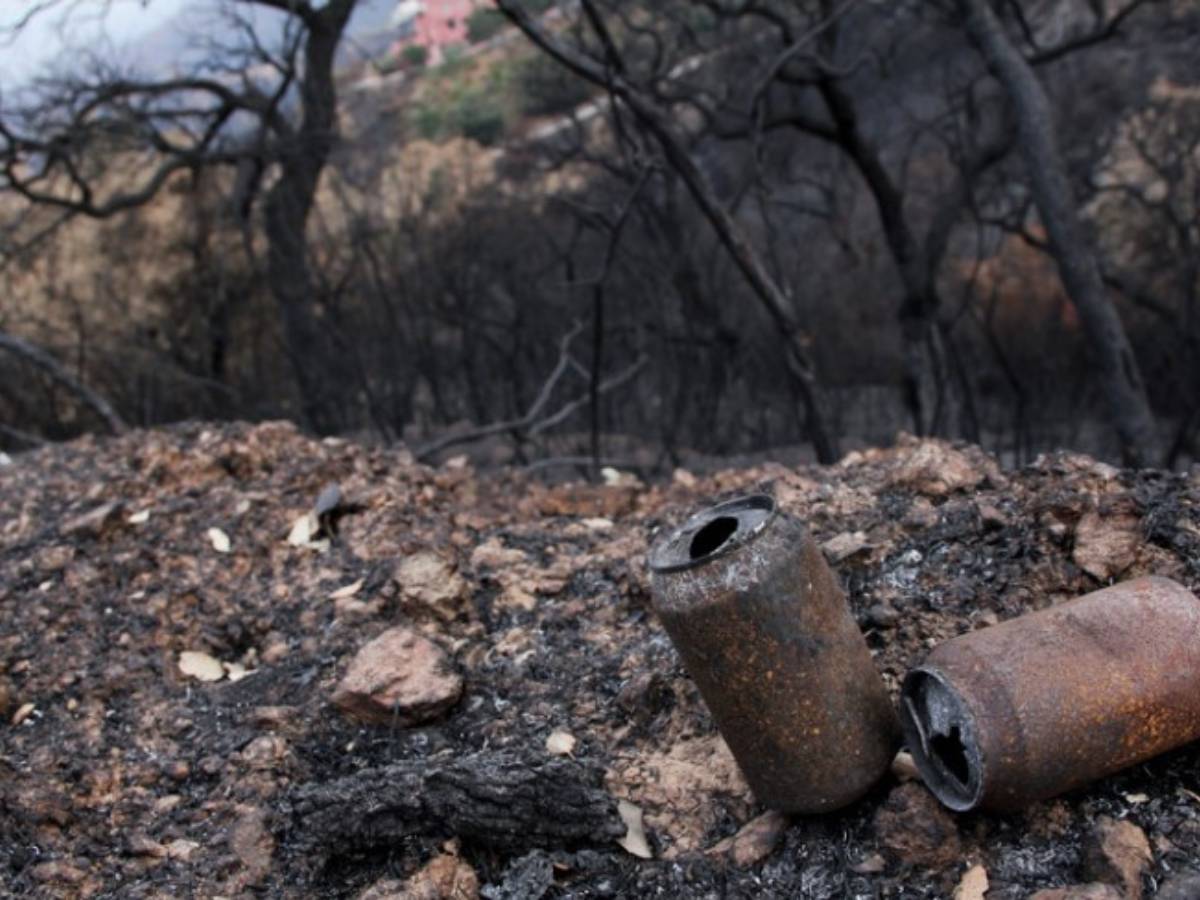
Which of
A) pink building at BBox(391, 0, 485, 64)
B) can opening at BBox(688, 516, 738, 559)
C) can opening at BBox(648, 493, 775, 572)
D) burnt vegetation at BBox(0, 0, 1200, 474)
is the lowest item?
burnt vegetation at BBox(0, 0, 1200, 474)

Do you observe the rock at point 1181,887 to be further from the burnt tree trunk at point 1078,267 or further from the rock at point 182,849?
the burnt tree trunk at point 1078,267

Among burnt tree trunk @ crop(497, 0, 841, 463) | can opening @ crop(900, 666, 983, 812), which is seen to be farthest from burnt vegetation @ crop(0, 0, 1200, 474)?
can opening @ crop(900, 666, 983, 812)

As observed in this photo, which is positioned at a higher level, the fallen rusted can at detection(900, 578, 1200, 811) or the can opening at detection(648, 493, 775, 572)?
the can opening at detection(648, 493, 775, 572)

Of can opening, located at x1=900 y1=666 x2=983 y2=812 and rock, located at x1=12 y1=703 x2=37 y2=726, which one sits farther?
rock, located at x1=12 y1=703 x2=37 y2=726

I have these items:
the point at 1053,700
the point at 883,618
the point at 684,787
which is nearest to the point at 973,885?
the point at 1053,700

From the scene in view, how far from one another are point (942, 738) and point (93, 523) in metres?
3.29

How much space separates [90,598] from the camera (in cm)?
402

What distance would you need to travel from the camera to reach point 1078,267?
250 inches

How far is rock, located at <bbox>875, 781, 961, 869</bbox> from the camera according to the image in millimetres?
2297

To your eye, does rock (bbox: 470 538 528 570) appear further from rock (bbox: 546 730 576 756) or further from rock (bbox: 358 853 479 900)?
rock (bbox: 358 853 479 900)

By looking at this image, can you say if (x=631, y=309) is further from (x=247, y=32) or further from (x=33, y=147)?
(x=33, y=147)

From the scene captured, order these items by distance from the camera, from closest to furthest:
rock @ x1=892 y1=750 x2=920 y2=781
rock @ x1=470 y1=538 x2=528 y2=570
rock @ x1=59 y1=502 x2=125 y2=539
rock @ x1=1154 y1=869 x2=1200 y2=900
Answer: rock @ x1=1154 y1=869 x2=1200 y2=900
rock @ x1=892 y1=750 x2=920 y2=781
rock @ x1=470 y1=538 x2=528 y2=570
rock @ x1=59 y1=502 x2=125 y2=539

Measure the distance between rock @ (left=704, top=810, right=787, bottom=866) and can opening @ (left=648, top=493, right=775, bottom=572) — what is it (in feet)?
1.89

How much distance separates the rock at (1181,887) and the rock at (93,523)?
3.65 m
